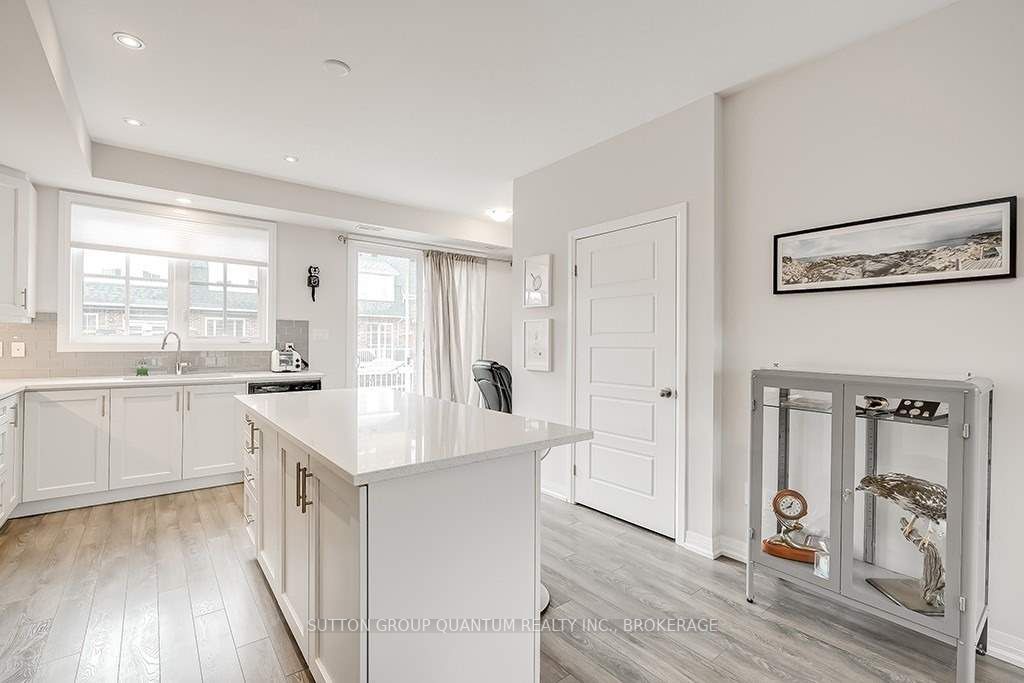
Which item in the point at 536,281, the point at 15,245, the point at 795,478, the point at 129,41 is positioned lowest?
the point at 795,478

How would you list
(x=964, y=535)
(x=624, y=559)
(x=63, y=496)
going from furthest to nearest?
(x=63, y=496), (x=624, y=559), (x=964, y=535)

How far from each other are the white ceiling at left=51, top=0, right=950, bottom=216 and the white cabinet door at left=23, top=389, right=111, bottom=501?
1.88 metres

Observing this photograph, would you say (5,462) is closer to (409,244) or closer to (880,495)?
(409,244)

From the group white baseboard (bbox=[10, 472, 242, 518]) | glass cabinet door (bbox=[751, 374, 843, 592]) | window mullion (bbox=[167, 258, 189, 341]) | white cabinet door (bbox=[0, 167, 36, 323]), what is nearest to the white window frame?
window mullion (bbox=[167, 258, 189, 341])

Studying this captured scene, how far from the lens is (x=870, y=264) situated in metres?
2.21

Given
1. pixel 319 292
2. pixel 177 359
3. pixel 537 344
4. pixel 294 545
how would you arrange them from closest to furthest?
1. pixel 294 545
2. pixel 537 344
3. pixel 177 359
4. pixel 319 292

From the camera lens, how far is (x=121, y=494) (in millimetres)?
3621

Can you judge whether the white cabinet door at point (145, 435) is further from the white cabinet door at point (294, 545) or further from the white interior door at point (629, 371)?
the white interior door at point (629, 371)

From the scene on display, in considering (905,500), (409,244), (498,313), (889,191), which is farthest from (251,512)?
(498,313)

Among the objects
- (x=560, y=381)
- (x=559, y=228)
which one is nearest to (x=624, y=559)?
(x=560, y=381)

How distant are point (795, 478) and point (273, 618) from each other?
8.24ft

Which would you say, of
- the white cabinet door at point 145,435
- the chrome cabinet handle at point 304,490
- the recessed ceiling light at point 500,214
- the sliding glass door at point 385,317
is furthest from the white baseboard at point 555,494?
the recessed ceiling light at point 500,214

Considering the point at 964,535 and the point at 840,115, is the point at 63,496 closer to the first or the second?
the point at 964,535

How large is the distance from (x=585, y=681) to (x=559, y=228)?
289 centimetres
